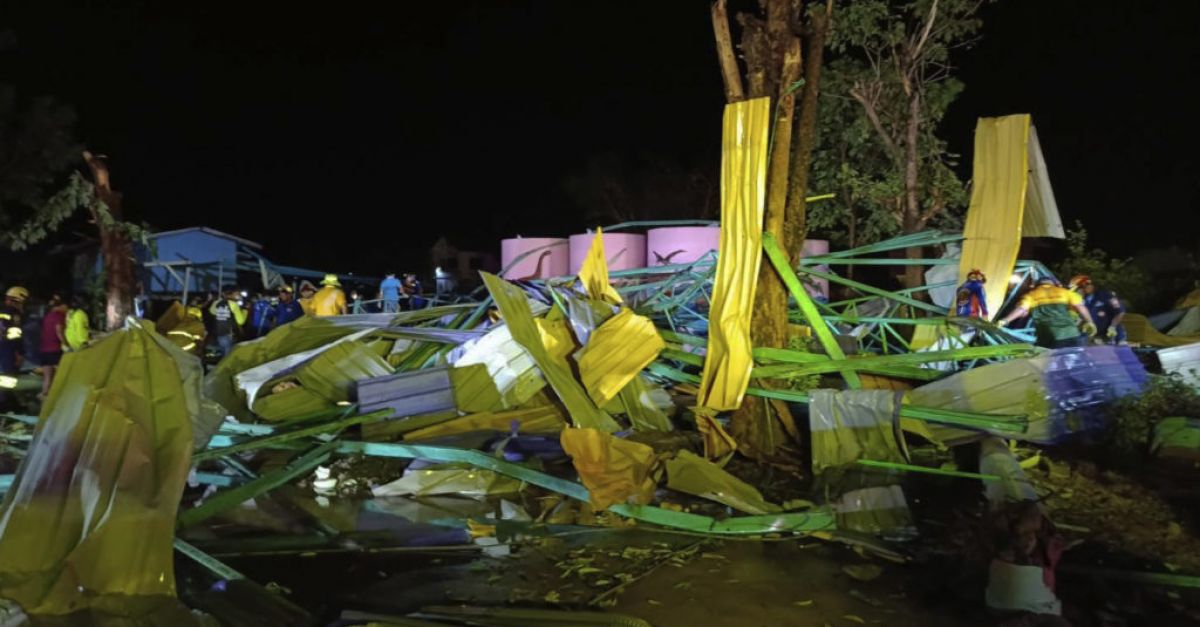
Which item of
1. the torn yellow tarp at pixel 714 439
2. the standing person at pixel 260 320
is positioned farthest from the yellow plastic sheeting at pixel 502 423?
the standing person at pixel 260 320

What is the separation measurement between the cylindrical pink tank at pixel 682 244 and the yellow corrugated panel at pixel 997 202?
13.9 feet

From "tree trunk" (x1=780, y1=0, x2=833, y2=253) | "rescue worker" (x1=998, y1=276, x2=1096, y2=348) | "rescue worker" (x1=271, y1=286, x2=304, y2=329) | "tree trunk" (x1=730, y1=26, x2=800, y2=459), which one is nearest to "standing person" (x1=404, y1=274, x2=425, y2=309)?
"rescue worker" (x1=271, y1=286, x2=304, y2=329)

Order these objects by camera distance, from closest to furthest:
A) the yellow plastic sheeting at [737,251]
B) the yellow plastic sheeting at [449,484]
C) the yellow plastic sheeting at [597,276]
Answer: the yellow plastic sheeting at [449,484] → the yellow plastic sheeting at [737,251] → the yellow plastic sheeting at [597,276]

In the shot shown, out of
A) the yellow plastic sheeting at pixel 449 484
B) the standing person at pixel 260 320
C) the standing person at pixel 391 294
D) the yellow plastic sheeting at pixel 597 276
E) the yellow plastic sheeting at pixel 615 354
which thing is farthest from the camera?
the standing person at pixel 391 294

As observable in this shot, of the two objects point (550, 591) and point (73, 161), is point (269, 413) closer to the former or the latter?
point (550, 591)

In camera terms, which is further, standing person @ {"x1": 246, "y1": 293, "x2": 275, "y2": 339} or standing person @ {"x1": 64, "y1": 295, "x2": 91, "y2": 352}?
standing person @ {"x1": 246, "y1": 293, "x2": 275, "y2": 339}

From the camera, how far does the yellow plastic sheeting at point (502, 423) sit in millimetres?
6523

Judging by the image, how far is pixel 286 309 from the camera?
13203 millimetres

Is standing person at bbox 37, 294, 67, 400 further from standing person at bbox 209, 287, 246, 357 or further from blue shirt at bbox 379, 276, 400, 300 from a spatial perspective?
blue shirt at bbox 379, 276, 400, 300

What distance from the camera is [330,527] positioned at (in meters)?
5.09

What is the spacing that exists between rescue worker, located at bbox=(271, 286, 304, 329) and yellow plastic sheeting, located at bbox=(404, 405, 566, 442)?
7515mm

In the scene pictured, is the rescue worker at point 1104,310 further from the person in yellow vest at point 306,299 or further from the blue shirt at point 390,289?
the blue shirt at point 390,289

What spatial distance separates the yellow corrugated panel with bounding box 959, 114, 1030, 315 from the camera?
8859 millimetres

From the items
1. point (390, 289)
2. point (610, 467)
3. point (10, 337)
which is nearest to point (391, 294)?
point (390, 289)
